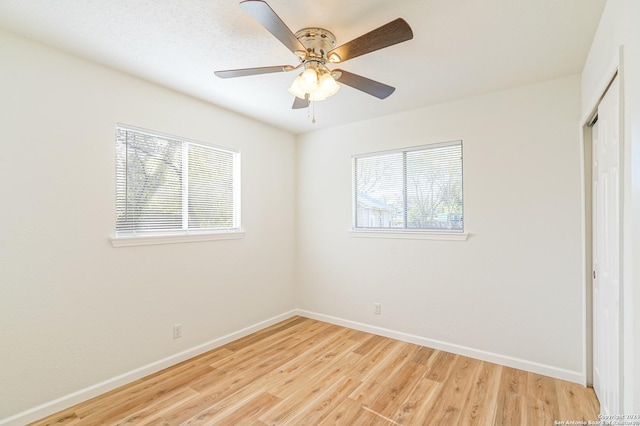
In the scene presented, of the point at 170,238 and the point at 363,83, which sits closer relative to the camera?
the point at 363,83

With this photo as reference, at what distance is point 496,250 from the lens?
280 cm

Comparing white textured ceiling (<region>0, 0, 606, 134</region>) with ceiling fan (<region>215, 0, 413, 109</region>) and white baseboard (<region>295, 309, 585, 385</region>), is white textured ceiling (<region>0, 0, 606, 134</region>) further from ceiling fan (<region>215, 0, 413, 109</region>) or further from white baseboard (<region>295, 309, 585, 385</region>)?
white baseboard (<region>295, 309, 585, 385</region>)

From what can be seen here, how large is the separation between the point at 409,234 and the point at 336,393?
1757mm

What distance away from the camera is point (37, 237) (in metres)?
2.05

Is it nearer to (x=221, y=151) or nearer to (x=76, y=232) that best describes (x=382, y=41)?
(x=221, y=151)

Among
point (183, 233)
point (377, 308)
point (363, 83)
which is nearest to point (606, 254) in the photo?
point (363, 83)

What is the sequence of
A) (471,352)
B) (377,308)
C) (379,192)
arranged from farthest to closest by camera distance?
(379,192), (377,308), (471,352)

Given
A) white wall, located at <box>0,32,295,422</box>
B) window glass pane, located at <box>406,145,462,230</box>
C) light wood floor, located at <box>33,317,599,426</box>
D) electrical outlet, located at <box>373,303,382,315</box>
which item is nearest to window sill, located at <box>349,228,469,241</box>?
window glass pane, located at <box>406,145,462,230</box>

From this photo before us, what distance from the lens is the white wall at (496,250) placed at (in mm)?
2502

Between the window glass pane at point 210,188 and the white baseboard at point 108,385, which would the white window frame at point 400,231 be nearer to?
the window glass pane at point 210,188

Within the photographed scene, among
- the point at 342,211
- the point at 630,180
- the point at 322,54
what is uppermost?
the point at 322,54

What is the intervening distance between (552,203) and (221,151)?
3.29 meters

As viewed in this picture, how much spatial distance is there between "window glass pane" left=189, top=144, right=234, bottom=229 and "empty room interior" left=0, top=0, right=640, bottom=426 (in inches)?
1.0

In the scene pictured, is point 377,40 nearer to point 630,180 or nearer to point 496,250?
point 630,180
